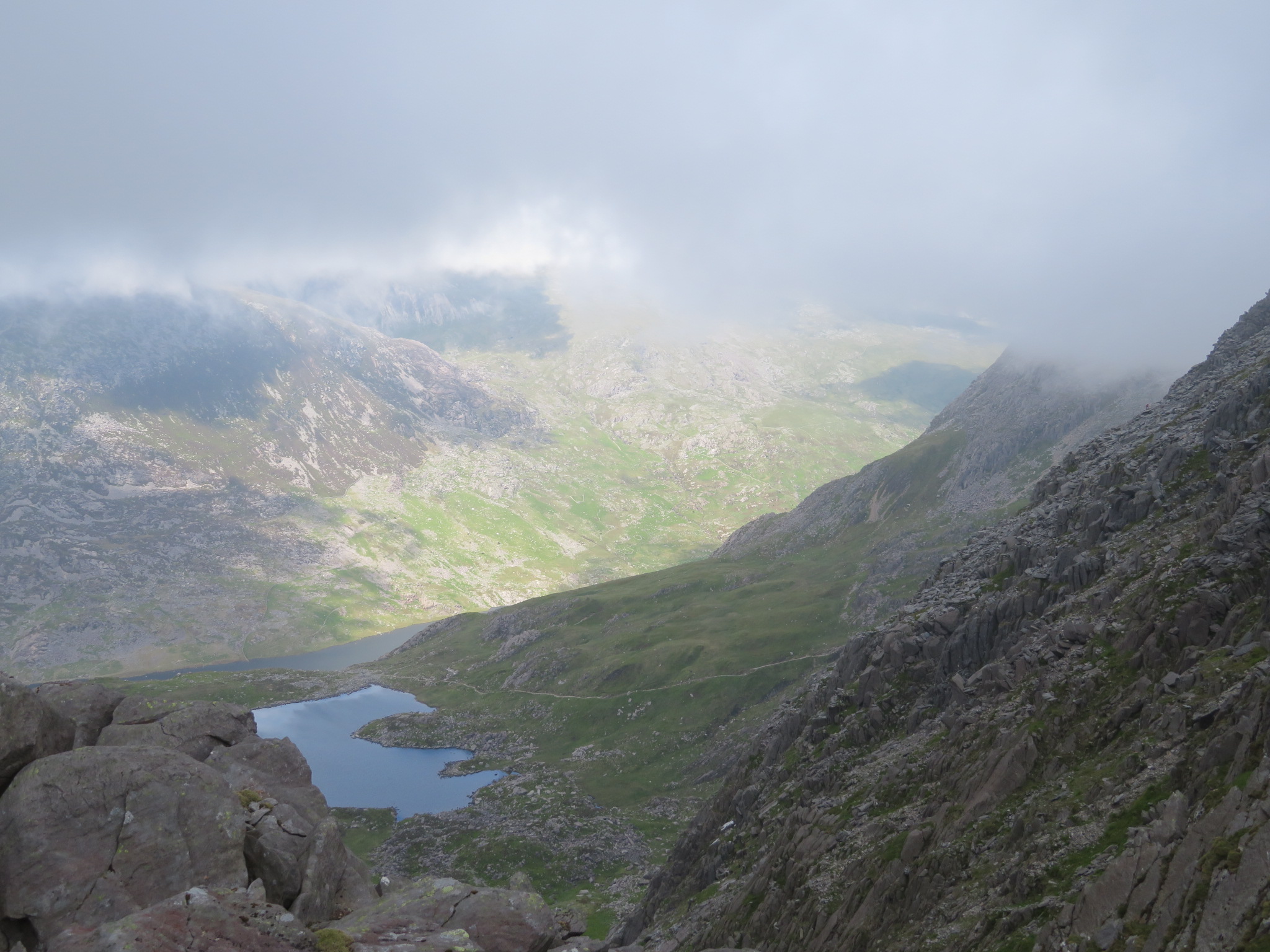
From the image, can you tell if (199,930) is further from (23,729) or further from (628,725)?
(628,725)

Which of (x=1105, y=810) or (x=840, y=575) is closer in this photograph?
(x=1105, y=810)

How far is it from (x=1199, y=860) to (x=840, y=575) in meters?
179

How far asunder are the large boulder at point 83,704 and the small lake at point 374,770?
10637 cm

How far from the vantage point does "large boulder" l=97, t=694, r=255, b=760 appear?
29645 millimetres

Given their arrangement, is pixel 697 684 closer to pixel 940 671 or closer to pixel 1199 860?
pixel 940 671

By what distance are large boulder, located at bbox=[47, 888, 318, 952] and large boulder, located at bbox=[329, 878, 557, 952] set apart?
2.14 meters

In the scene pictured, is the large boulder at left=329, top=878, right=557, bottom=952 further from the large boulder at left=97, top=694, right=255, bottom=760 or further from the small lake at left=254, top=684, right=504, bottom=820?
the small lake at left=254, top=684, right=504, bottom=820

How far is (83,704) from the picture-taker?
3034 cm

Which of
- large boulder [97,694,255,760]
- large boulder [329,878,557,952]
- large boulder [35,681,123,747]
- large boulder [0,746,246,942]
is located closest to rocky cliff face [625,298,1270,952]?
large boulder [329,878,557,952]

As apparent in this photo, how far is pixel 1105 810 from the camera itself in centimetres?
3216

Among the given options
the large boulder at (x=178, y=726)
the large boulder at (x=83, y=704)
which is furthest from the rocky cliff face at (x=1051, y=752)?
the large boulder at (x=83, y=704)

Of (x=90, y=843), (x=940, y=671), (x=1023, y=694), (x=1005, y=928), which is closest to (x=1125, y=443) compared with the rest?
(x=940, y=671)

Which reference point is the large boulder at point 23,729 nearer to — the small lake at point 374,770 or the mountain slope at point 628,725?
the mountain slope at point 628,725

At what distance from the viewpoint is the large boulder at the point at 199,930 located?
1897 cm
